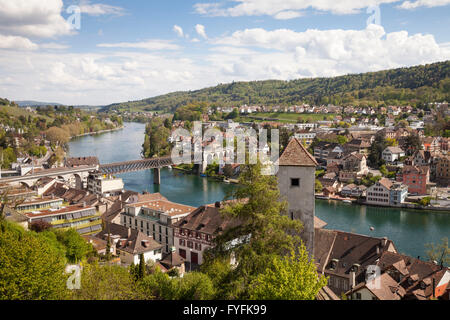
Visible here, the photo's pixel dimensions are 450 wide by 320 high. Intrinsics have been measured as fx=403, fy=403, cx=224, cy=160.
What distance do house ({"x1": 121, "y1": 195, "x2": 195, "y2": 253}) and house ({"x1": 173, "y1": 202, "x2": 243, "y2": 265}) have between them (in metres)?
0.70

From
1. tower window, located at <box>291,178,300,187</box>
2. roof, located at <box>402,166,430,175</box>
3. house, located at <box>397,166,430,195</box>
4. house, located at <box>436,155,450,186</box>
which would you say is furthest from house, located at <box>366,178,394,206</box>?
tower window, located at <box>291,178,300,187</box>

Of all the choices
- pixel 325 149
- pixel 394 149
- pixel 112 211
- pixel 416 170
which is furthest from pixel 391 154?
pixel 112 211

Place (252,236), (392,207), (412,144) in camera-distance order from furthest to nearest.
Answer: (412,144) → (392,207) → (252,236)

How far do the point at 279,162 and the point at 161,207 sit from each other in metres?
12.8

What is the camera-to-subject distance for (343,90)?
350ft

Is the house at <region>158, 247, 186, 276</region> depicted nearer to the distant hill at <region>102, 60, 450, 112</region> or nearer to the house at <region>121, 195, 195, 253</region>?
the house at <region>121, 195, 195, 253</region>

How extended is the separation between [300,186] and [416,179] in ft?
94.8

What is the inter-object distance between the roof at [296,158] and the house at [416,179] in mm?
28535

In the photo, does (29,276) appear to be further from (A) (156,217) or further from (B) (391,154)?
(B) (391,154)

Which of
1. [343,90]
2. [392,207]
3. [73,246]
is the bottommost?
[392,207]

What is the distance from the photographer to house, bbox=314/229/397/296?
13.3 metres

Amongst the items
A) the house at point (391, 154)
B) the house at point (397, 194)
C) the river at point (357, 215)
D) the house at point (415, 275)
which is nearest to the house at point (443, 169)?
the house at point (391, 154)

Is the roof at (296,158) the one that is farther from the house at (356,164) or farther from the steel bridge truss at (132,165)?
the house at (356,164)
